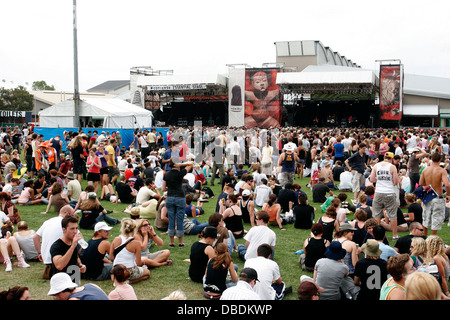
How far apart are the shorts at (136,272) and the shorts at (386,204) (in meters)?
4.32

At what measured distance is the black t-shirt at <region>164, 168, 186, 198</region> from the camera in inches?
271

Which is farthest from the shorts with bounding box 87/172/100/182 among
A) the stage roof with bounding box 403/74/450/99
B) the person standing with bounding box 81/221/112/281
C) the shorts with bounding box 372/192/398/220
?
the stage roof with bounding box 403/74/450/99

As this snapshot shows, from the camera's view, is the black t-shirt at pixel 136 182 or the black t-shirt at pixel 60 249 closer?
the black t-shirt at pixel 60 249

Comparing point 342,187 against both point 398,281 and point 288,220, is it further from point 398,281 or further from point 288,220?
point 398,281

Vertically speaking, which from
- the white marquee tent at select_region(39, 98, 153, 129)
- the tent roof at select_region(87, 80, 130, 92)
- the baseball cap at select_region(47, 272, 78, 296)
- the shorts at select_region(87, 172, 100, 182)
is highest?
the tent roof at select_region(87, 80, 130, 92)

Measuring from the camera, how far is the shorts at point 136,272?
18.2 ft

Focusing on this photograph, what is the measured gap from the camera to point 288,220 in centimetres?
886

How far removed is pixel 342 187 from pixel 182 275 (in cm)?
776

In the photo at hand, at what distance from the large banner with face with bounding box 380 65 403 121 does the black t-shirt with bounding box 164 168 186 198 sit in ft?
96.1

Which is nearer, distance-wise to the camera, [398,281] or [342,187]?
[398,281]

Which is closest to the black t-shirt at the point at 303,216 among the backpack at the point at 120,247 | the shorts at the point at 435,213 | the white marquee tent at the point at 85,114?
the shorts at the point at 435,213

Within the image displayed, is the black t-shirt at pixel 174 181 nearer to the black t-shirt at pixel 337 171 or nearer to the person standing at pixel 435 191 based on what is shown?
the person standing at pixel 435 191

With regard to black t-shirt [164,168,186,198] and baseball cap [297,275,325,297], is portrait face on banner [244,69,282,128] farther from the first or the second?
baseball cap [297,275,325,297]
